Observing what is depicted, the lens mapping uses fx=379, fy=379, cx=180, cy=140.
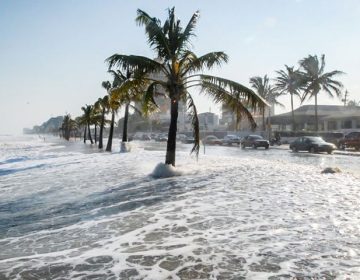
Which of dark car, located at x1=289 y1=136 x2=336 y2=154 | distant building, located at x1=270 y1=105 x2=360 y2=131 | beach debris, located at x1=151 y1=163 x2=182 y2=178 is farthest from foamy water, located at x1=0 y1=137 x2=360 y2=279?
distant building, located at x1=270 y1=105 x2=360 y2=131

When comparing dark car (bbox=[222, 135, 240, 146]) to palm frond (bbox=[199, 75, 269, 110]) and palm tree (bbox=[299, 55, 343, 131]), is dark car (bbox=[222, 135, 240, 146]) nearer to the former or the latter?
palm tree (bbox=[299, 55, 343, 131])

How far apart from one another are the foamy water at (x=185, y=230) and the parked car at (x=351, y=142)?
24.0 metres

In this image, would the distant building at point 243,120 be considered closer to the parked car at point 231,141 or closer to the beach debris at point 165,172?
the parked car at point 231,141

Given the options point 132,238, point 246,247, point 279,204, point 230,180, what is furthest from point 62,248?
point 230,180

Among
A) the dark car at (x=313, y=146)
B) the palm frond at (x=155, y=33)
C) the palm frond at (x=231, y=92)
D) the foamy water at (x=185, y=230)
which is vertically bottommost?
the foamy water at (x=185, y=230)

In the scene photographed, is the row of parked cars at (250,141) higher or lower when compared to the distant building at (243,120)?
lower

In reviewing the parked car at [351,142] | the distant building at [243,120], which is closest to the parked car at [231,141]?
the distant building at [243,120]

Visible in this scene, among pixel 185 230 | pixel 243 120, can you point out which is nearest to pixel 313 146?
pixel 243 120

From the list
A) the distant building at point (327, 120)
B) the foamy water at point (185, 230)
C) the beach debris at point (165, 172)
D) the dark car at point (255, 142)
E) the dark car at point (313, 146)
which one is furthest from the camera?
the distant building at point (327, 120)

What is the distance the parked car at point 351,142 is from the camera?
116 feet

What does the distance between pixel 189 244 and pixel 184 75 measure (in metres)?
11.9

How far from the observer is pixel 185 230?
7.43m

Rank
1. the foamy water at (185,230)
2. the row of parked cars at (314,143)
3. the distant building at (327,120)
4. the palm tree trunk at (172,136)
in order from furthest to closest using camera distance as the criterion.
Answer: the distant building at (327,120) → the row of parked cars at (314,143) → the palm tree trunk at (172,136) → the foamy water at (185,230)

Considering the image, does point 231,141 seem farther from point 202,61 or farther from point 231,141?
point 202,61
